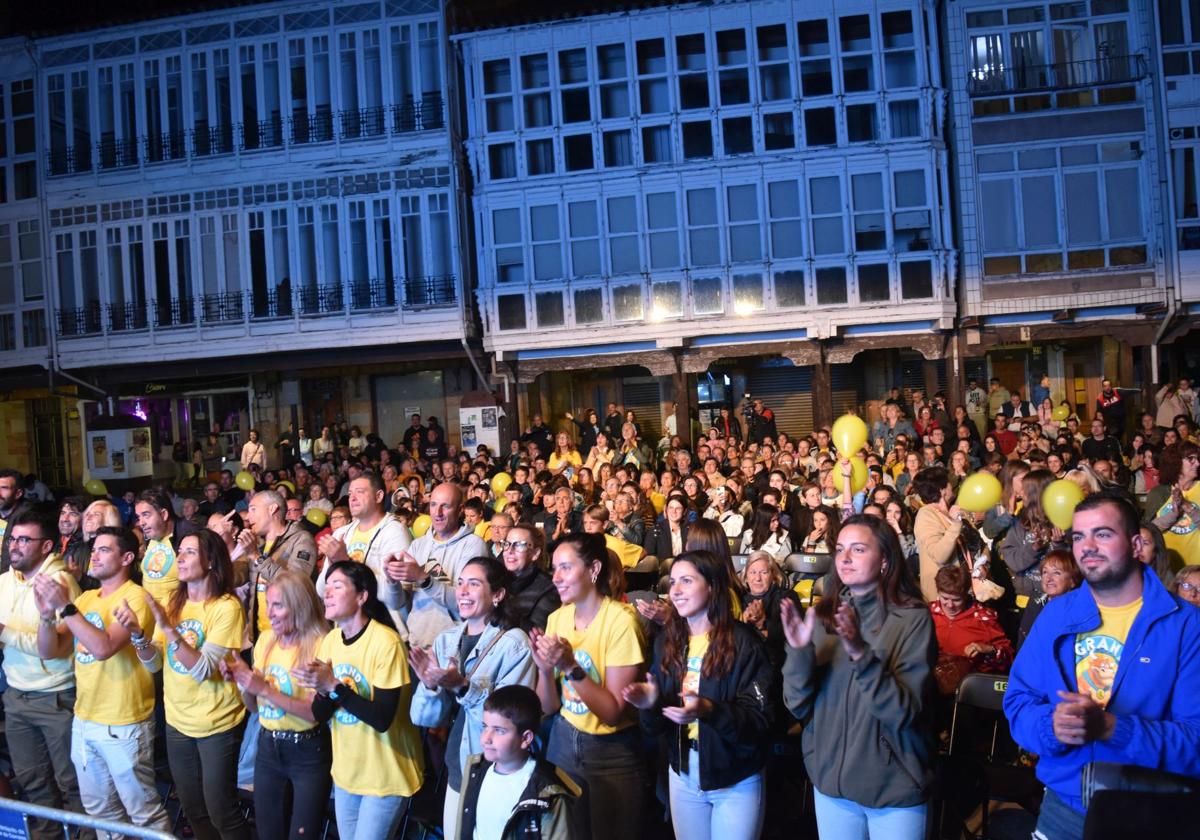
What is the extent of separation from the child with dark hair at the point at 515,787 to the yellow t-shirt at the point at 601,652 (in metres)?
0.53

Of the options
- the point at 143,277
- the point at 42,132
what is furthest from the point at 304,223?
the point at 42,132

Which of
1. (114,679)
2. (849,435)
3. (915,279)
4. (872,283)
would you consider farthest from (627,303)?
(114,679)

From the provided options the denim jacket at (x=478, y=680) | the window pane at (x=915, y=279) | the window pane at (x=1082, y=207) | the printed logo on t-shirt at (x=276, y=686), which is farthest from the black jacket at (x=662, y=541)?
the window pane at (x=1082, y=207)

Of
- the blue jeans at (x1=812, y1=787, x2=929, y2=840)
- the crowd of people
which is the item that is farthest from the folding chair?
the blue jeans at (x1=812, y1=787, x2=929, y2=840)

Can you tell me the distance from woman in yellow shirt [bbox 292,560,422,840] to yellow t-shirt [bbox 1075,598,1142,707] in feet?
9.41

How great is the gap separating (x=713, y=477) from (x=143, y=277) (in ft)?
45.6

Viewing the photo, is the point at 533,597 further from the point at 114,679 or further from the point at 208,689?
the point at 114,679

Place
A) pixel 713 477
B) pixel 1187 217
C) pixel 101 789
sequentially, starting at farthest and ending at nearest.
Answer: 1. pixel 1187 217
2. pixel 713 477
3. pixel 101 789

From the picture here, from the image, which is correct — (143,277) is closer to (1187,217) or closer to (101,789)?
(101,789)

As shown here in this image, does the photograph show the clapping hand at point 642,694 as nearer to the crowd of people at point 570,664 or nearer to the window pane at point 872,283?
the crowd of people at point 570,664

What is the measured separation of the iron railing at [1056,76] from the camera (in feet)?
58.7

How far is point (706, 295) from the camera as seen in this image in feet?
62.8

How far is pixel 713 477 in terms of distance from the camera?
12.6 metres

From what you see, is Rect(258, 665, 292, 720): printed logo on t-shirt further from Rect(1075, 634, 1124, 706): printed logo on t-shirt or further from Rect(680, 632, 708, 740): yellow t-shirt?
Rect(1075, 634, 1124, 706): printed logo on t-shirt
